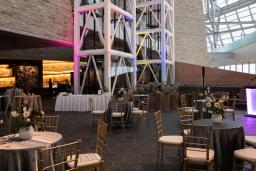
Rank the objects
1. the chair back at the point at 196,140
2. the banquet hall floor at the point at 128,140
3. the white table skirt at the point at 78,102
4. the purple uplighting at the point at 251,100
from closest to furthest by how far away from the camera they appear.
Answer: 1. the chair back at the point at 196,140
2. the banquet hall floor at the point at 128,140
3. the purple uplighting at the point at 251,100
4. the white table skirt at the point at 78,102

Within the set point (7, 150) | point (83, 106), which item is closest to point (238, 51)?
point (83, 106)

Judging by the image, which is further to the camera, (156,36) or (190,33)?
(190,33)

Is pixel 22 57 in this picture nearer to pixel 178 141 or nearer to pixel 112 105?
pixel 112 105

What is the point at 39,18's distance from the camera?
12.4m

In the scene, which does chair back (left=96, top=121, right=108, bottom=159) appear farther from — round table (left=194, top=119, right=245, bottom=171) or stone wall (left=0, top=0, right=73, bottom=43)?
stone wall (left=0, top=0, right=73, bottom=43)

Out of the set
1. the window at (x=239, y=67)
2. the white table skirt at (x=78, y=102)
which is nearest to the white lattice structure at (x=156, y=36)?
the white table skirt at (x=78, y=102)

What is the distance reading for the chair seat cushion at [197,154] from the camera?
388 cm

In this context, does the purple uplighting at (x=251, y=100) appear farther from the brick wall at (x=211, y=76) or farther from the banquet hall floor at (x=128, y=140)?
the brick wall at (x=211, y=76)

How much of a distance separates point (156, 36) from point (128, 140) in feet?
50.4

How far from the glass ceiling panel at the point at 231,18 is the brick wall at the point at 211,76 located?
12.4 metres

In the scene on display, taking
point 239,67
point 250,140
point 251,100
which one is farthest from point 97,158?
point 239,67

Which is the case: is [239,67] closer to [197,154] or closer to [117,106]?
[117,106]

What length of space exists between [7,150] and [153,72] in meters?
17.2

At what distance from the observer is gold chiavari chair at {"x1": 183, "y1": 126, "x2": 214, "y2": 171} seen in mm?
3831
